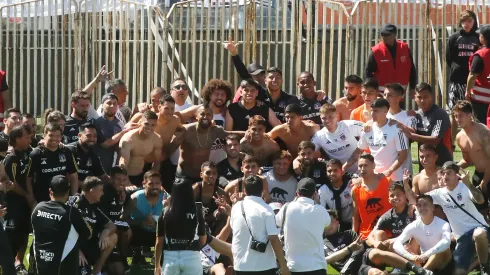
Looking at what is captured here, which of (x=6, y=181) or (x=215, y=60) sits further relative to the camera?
(x=215, y=60)

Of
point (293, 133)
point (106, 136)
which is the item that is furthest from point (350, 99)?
point (106, 136)

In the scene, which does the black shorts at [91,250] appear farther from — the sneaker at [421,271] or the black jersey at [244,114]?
the sneaker at [421,271]

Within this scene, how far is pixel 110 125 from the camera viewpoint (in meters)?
15.9

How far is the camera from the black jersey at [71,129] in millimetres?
15656

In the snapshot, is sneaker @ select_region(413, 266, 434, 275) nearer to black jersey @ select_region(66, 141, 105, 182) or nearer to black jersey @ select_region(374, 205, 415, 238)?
black jersey @ select_region(374, 205, 415, 238)

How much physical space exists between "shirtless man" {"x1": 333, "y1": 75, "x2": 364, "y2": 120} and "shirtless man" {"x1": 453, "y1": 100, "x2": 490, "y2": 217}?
60.9 inches

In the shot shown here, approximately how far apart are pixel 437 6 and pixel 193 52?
3856 millimetres

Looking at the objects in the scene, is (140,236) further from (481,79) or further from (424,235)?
(481,79)

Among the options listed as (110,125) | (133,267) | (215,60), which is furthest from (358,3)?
(133,267)

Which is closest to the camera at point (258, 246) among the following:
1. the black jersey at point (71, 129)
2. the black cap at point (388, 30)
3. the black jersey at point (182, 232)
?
the black jersey at point (182, 232)

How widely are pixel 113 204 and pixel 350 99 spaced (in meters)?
3.66

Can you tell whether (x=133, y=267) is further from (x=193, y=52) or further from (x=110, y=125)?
(x=193, y=52)

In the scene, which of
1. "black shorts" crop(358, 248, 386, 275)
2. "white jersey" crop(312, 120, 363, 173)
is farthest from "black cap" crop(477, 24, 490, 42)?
"black shorts" crop(358, 248, 386, 275)

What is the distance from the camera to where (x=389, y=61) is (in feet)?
56.7
